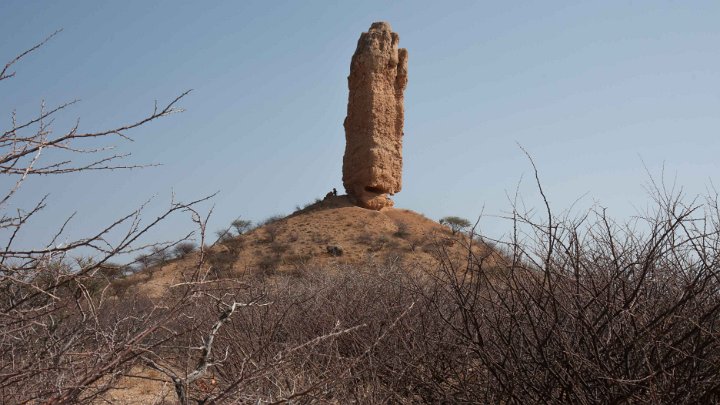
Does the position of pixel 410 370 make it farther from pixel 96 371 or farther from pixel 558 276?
pixel 96 371

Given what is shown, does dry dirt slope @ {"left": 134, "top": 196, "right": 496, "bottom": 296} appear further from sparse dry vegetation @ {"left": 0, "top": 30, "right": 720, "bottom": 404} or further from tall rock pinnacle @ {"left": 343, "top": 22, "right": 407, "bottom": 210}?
sparse dry vegetation @ {"left": 0, "top": 30, "right": 720, "bottom": 404}

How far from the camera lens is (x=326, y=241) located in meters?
28.7

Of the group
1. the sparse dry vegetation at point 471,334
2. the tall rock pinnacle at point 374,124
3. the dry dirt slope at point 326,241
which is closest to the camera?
the sparse dry vegetation at point 471,334

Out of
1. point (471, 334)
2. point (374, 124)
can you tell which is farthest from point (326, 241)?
point (471, 334)

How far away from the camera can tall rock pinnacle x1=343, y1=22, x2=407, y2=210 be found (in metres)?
30.1

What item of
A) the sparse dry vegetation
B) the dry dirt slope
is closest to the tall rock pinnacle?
the dry dirt slope

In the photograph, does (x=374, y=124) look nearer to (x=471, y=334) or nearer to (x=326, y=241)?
(x=326, y=241)

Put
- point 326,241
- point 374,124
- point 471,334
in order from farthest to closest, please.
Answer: point 374,124 → point 326,241 → point 471,334

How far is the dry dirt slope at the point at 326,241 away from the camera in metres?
27.0

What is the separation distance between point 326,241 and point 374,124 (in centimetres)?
569

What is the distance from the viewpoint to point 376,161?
29641 mm

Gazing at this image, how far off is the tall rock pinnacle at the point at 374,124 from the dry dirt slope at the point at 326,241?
3.35 ft

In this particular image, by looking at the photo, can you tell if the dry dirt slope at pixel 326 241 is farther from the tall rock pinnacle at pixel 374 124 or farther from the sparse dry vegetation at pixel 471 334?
the sparse dry vegetation at pixel 471 334

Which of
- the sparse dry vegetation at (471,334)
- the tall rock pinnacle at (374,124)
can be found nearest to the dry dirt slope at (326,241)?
the tall rock pinnacle at (374,124)
